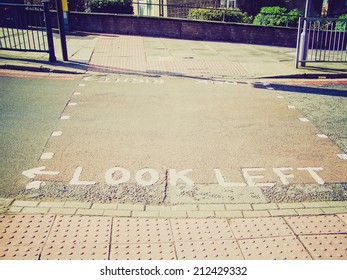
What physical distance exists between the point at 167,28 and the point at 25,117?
42.7 feet

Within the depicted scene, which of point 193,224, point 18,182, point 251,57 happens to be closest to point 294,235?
point 193,224

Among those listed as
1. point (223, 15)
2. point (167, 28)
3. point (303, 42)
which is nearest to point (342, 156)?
point (303, 42)

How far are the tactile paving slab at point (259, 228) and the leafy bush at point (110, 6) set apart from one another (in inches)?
688

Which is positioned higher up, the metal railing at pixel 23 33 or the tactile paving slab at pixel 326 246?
the metal railing at pixel 23 33

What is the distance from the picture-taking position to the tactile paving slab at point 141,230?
3561 millimetres

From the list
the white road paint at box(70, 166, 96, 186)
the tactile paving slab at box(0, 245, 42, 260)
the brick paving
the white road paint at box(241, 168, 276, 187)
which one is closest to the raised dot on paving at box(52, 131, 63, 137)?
the white road paint at box(70, 166, 96, 186)

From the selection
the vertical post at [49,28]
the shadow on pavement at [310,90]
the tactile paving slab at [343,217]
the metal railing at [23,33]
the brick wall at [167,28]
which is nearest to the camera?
the tactile paving slab at [343,217]

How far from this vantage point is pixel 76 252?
10.9ft

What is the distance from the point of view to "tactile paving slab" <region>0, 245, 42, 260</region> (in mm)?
3238

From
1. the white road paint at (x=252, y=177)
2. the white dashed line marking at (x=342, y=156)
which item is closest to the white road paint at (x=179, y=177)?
the white road paint at (x=252, y=177)

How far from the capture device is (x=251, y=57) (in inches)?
546

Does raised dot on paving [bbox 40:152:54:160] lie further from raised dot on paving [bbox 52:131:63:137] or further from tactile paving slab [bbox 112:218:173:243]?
tactile paving slab [bbox 112:218:173:243]

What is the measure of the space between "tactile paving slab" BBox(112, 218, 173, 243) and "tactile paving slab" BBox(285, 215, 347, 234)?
143 cm

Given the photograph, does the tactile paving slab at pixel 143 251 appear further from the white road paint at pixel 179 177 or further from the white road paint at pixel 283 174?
the white road paint at pixel 283 174
